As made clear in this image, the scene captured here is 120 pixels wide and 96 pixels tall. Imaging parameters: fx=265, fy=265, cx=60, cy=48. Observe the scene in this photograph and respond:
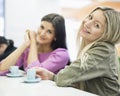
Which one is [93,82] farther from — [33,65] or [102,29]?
[33,65]

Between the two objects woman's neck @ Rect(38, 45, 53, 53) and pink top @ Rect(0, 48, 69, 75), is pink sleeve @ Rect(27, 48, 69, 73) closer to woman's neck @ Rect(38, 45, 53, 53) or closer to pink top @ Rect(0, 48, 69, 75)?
pink top @ Rect(0, 48, 69, 75)

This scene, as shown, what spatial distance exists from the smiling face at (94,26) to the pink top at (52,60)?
1.38 ft

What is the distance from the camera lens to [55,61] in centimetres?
195

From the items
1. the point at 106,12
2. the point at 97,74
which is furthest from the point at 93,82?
the point at 106,12

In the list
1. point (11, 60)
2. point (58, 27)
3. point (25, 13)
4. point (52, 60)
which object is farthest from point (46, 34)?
point (25, 13)

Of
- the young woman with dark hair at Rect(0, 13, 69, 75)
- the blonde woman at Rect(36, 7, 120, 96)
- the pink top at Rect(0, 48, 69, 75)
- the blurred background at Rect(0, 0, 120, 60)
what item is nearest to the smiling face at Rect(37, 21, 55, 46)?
the young woman with dark hair at Rect(0, 13, 69, 75)

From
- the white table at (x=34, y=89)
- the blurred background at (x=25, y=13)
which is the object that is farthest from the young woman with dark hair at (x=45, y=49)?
the blurred background at (x=25, y=13)

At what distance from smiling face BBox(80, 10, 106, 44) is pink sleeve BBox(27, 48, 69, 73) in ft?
1.38

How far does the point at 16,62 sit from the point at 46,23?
386mm

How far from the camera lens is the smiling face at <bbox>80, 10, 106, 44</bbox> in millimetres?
1550

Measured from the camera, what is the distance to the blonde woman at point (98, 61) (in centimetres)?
144

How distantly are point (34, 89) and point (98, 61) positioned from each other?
15.1 inches

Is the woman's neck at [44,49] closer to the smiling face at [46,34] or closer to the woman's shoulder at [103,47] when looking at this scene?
the smiling face at [46,34]

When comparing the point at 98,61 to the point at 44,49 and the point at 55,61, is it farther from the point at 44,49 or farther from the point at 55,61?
the point at 44,49
